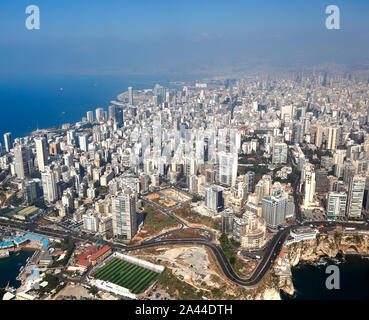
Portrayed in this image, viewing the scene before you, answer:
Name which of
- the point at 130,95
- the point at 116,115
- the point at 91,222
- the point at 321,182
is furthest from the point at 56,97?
the point at 321,182

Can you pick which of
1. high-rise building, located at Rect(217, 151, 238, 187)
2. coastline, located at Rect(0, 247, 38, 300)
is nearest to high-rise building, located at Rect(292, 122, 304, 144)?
high-rise building, located at Rect(217, 151, 238, 187)

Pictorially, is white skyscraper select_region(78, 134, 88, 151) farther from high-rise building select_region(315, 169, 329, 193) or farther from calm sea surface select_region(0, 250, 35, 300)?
high-rise building select_region(315, 169, 329, 193)

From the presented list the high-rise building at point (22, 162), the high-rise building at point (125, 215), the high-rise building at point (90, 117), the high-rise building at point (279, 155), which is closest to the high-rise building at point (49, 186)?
the high-rise building at point (22, 162)

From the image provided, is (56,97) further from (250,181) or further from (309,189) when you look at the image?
(309,189)

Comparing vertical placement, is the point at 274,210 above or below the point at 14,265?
above

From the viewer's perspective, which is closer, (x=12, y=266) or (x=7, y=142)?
(x=12, y=266)

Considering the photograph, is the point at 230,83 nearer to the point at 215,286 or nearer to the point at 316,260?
the point at 316,260

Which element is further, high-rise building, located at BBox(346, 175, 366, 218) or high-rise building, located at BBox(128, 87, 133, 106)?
high-rise building, located at BBox(128, 87, 133, 106)
